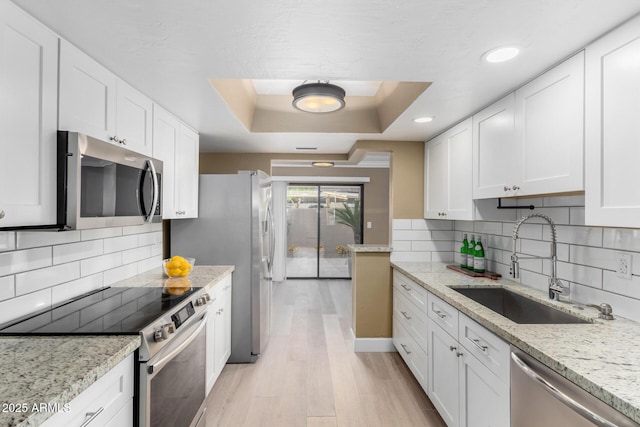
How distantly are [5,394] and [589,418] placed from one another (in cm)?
167

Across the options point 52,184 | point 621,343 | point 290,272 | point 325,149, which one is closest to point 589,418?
point 621,343

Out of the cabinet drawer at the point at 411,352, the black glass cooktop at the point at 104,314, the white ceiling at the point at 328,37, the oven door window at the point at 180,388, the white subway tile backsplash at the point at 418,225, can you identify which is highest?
the white ceiling at the point at 328,37

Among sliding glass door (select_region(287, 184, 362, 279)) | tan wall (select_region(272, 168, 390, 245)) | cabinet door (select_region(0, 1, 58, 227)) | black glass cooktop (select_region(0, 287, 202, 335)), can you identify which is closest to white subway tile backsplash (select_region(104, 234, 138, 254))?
black glass cooktop (select_region(0, 287, 202, 335))

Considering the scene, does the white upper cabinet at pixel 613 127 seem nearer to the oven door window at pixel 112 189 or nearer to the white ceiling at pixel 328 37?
the white ceiling at pixel 328 37

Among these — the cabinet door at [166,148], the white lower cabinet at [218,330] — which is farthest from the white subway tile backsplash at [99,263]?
the white lower cabinet at [218,330]

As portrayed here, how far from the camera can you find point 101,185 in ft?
5.12

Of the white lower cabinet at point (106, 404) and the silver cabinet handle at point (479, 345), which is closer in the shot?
the white lower cabinet at point (106, 404)

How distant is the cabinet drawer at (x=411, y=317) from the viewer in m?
2.49

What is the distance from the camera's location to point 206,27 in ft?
4.48

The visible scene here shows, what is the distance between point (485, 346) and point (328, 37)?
5.27ft

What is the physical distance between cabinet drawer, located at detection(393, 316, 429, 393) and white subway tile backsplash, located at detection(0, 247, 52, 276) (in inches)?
95.9

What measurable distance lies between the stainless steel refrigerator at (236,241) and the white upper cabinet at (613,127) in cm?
243

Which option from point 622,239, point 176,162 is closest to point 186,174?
point 176,162

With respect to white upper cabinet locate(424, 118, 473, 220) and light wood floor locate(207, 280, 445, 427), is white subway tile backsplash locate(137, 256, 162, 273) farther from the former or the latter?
white upper cabinet locate(424, 118, 473, 220)
